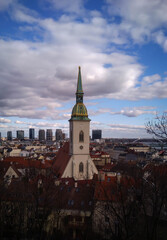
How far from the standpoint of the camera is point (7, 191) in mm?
23844

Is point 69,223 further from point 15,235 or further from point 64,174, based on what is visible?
point 64,174

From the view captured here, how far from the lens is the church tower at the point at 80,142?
4628 cm

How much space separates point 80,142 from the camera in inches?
1868

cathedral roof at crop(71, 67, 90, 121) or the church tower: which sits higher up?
cathedral roof at crop(71, 67, 90, 121)

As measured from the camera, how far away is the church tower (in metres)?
46.3

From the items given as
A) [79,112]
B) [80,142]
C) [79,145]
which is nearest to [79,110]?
[79,112]

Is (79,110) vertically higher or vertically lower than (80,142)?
higher

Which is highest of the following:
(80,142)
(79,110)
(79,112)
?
(79,110)

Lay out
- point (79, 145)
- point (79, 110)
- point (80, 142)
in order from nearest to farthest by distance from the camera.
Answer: point (79, 145) < point (80, 142) < point (79, 110)

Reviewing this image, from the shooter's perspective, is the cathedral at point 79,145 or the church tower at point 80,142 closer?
the cathedral at point 79,145

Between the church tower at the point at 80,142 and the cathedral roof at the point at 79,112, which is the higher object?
the cathedral roof at the point at 79,112

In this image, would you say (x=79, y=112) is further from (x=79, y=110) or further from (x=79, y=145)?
(x=79, y=145)

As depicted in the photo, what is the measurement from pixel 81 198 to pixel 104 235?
7.02 metres

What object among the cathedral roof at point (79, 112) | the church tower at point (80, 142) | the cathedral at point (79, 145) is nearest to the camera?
the cathedral at point (79, 145)
